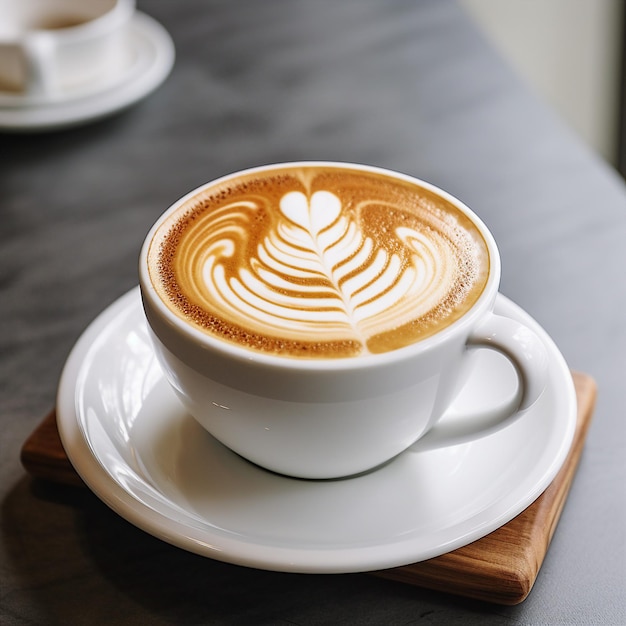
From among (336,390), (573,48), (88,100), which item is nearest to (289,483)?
(336,390)

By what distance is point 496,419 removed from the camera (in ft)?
1.86

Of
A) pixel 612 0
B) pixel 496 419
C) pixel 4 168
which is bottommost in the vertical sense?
pixel 612 0

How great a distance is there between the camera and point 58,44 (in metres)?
1.07

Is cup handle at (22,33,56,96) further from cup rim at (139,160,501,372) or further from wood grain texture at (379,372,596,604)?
wood grain texture at (379,372,596,604)

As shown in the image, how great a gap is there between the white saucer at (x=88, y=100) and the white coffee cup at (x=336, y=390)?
21.4 inches

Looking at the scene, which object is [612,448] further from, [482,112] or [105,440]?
[482,112]

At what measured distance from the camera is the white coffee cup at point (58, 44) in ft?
3.47

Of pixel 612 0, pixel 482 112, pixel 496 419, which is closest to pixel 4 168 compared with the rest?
pixel 482 112

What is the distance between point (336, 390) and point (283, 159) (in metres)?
0.59

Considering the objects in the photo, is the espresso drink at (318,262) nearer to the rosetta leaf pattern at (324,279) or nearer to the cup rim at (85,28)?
→ the rosetta leaf pattern at (324,279)

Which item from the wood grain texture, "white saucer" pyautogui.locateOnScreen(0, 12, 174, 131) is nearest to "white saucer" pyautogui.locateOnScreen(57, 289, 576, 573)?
the wood grain texture

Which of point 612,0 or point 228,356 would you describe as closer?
point 228,356

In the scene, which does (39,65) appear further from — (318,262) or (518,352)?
(518,352)

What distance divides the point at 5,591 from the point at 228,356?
22 centimetres
